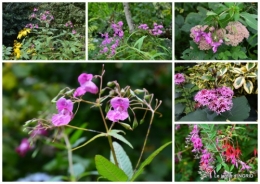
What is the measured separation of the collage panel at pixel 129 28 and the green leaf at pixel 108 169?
2.93 ft

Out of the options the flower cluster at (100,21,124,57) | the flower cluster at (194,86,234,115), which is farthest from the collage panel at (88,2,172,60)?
the flower cluster at (194,86,234,115)

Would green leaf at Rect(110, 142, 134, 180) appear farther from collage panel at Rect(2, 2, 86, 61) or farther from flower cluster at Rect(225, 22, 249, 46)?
flower cluster at Rect(225, 22, 249, 46)

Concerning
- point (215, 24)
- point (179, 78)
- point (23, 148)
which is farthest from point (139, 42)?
point (23, 148)

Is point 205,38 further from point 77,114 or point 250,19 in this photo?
point 77,114

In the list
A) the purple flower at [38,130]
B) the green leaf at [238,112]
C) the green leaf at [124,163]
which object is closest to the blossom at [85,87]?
the purple flower at [38,130]

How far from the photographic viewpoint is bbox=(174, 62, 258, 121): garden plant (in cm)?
243

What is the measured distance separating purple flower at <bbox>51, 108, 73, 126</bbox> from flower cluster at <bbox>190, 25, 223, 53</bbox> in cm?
95

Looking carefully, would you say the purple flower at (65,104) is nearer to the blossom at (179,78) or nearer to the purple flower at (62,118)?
the purple flower at (62,118)

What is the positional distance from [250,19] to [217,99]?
45 cm

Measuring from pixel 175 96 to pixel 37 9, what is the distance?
0.87m

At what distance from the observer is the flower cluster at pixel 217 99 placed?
2.42 meters

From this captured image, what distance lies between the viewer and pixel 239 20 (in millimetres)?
2430

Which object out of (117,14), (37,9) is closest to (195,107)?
(117,14)

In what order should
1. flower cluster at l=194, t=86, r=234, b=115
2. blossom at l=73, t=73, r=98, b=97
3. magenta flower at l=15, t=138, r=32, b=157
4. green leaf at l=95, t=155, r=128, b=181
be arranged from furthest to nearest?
magenta flower at l=15, t=138, r=32, b=157 < flower cluster at l=194, t=86, r=234, b=115 < blossom at l=73, t=73, r=98, b=97 < green leaf at l=95, t=155, r=128, b=181
